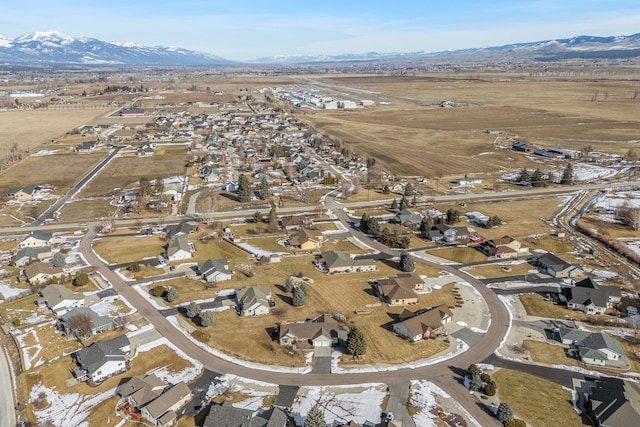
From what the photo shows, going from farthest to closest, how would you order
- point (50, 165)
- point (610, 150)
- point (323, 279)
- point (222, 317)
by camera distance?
point (610, 150), point (50, 165), point (323, 279), point (222, 317)

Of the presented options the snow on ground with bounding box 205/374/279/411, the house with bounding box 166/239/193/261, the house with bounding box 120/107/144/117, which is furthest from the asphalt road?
the house with bounding box 120/107/144/117

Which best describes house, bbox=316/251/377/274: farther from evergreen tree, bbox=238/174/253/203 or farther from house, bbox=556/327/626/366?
evergreen tree, bbox=238/174/253/203

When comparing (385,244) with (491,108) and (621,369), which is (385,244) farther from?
(491,108)

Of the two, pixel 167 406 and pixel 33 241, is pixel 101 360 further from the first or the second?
pixel 33 241

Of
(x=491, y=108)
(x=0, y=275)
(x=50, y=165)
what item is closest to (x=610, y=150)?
(x=491, y=108)

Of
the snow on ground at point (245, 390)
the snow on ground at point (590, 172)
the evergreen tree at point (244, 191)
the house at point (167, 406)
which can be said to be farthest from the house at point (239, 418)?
the snow on ground at point (590, 172)

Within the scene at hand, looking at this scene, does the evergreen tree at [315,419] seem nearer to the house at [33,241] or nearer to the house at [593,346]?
the house at [593,346]
